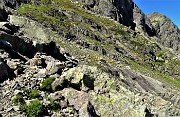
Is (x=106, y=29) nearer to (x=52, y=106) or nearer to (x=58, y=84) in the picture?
(x=58, y=84)

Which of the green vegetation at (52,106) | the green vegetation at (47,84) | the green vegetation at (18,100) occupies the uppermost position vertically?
the green vegetation at (47,84)

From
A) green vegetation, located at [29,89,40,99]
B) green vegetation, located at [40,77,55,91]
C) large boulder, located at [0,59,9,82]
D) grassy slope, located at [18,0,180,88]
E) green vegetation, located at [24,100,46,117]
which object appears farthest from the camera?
grassy slope, located at [18,0,180,88]

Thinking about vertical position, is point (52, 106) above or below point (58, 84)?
below

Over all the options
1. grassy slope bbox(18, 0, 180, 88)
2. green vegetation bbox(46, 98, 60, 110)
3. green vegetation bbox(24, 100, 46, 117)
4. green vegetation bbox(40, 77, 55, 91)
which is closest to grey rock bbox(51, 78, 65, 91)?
green vegetation bbox(40, 77, 55, 91)

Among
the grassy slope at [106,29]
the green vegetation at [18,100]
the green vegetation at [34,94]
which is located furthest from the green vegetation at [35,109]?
the grassy slope at [106,29]

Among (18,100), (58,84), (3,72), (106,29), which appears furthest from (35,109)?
(106,29)

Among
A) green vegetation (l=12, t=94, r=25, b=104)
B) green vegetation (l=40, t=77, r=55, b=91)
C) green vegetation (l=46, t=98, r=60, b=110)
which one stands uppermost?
green vegetation (l=40, t=77, r=55, b=91)

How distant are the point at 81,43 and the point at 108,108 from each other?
7615cm

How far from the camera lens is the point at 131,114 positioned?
989 inches

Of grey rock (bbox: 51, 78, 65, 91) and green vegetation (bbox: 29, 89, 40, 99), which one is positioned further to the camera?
grey rock (bbox: 51, 78, 65, 91)

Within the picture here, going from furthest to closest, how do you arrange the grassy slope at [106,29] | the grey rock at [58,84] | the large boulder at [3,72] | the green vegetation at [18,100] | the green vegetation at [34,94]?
the grassy slope at [106,29] → the large boulder at [3,72] → the grey rock at [58,84] → the green vegetation at [34,94] → the green vegetation at [18,100]

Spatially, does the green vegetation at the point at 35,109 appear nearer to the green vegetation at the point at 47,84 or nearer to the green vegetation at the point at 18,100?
the green vegetation at the point at 18,100

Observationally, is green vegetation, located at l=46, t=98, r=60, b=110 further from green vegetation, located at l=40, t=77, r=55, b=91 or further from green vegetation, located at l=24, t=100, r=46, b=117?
green vegetation, located at l=40, t=77, r=55, b=91

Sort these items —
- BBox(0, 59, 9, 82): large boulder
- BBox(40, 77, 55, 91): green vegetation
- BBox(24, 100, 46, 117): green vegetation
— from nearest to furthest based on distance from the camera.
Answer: BBox(24, 100, 46, 117): green vegetation, BBox(40, 77, 55, 91): green vegetation, BBox(0, 59, 9, 82): large boulder
